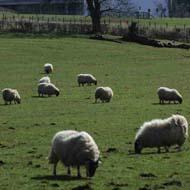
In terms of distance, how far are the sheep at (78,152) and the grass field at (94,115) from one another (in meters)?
0.36

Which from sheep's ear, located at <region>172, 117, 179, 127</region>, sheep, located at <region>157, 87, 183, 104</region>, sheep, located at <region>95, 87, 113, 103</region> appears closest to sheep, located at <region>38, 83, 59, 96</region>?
sheep, located at <region>95, 87, 113, 103</region>

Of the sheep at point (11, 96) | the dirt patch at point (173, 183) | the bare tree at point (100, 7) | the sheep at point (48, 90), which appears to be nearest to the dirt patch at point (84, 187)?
the dirt patch at point (173, 183)

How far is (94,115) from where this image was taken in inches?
1152

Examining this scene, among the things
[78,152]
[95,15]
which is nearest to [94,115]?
[78,152]

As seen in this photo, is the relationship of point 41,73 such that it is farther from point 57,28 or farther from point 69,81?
point 57,28

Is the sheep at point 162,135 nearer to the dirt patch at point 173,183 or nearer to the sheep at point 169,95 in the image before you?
the dirt patch at point 173,183

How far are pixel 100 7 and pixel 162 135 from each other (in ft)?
263

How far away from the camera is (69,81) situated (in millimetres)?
47281

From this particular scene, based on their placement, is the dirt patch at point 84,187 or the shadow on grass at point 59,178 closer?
the dirt patch at point 84,187

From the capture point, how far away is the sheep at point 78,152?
15391 mm

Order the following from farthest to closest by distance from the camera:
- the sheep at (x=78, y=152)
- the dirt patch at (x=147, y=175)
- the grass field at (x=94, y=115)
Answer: the dirt patch at (x=147, y=175) < the grass field at (x=94, y=115) < the sheep at (x=78, y=152)

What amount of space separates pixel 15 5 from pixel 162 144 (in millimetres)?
165354

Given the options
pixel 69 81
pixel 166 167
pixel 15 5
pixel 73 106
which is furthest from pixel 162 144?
pixel 15 5

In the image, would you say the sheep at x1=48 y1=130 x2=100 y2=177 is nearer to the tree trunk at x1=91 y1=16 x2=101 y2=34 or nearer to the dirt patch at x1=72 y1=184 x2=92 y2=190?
the dirt patch at x1=72 y1=184 x2=92 y2=190
